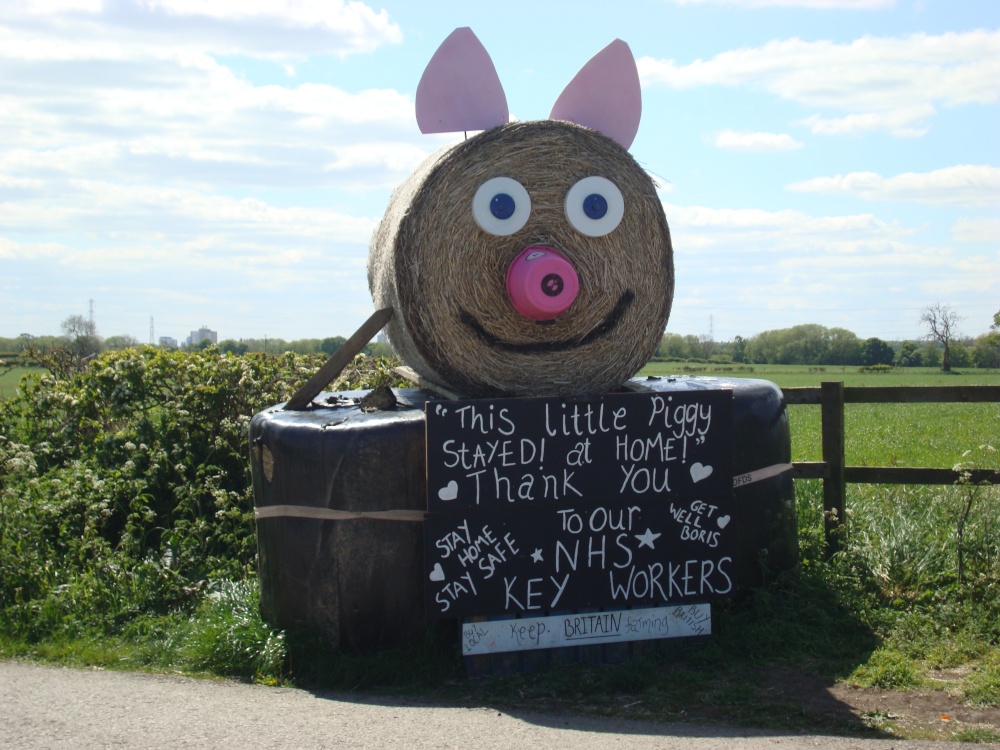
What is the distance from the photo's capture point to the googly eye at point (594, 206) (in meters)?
5.34

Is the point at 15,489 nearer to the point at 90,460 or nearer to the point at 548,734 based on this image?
the point at 90,460

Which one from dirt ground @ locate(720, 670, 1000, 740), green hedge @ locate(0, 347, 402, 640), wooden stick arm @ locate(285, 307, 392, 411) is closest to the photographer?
dirt ground @ locate(720, 670, 1000, 740)

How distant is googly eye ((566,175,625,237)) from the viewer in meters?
5.34

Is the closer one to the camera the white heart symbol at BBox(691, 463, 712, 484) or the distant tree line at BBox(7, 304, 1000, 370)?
the white heart symbol at BBox(691, 463, 712, 484)

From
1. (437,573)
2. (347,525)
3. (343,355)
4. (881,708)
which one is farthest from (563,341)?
(881,708)

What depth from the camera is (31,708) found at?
4.33 meters

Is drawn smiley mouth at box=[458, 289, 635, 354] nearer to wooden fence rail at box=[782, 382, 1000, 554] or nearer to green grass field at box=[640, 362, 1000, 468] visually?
wooden fence rail at box=[782, 382, 1000, 554]

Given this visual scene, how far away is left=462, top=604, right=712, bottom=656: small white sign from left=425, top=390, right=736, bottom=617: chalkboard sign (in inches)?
2.4

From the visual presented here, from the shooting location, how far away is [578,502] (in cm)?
520

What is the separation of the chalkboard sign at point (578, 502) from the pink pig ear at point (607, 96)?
1.67 metres

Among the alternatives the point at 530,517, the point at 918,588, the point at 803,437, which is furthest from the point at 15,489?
the point at 803,437

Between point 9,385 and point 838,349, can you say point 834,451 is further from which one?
point 838,349

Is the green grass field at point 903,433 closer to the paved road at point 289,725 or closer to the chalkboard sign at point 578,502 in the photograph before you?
the chalkboard sign at point 578,502

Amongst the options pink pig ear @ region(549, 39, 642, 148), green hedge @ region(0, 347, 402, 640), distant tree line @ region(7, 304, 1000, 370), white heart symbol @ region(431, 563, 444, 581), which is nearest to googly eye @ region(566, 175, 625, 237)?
pink pig ear @ region(549, 39, 642, 148)
